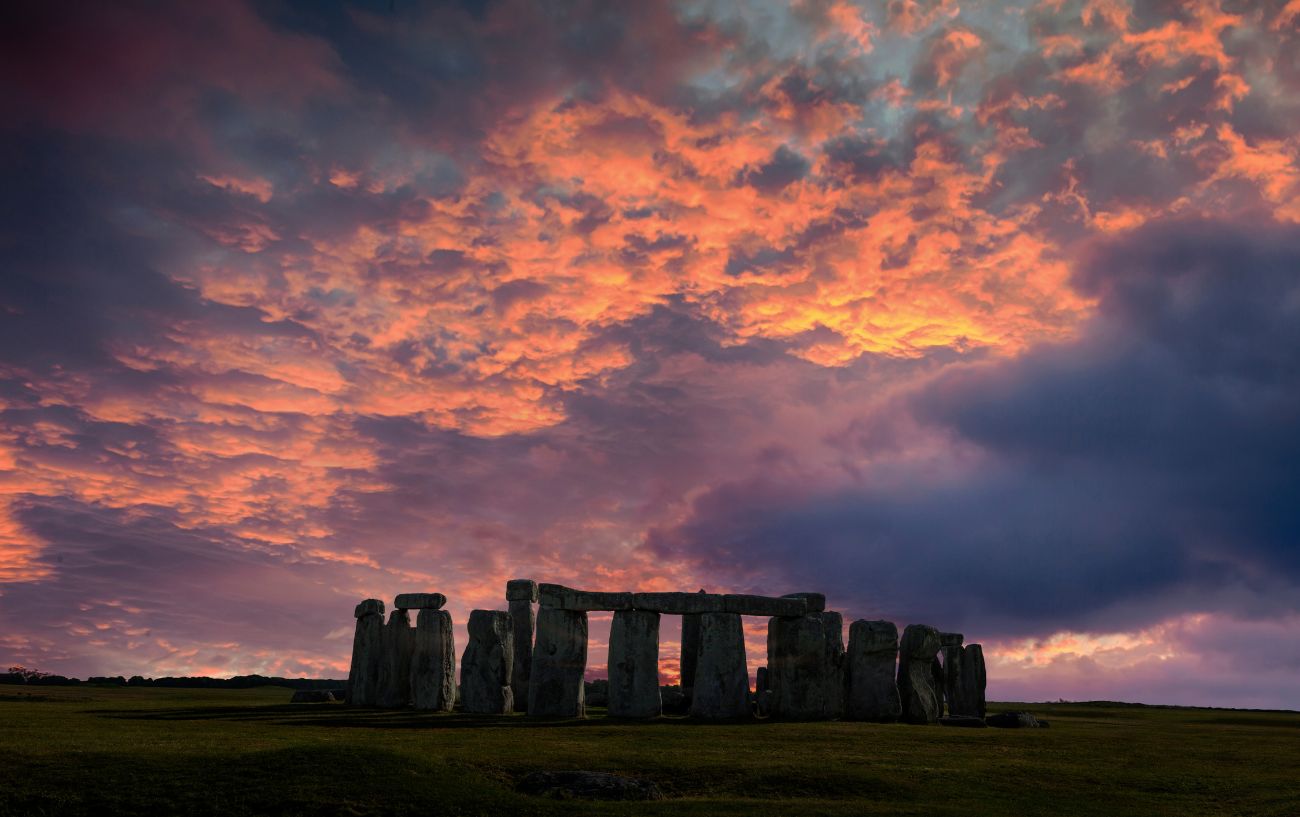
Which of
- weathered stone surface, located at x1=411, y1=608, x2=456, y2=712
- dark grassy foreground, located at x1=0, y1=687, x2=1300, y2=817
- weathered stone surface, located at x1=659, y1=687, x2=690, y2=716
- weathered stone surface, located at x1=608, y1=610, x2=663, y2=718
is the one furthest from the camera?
weathered stone surface, located at x1=659, y1=687, x2=690, y2=716

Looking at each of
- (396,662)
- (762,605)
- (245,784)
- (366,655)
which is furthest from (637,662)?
(245,784)

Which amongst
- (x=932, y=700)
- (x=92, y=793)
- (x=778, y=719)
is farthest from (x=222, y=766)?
(x=932, y=700)

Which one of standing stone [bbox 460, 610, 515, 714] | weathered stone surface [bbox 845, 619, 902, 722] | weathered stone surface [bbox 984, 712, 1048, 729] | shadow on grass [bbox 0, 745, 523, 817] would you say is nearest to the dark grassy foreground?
shadow on grass [bbox 0, 745, 523, 817]

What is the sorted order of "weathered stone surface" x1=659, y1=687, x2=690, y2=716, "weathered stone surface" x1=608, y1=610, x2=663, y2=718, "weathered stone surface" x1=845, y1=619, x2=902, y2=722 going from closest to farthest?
"weathered stone surface" x1=608, y1=610, x2=663, y2=718, "weathered stone surface" x1=845, y1=619, x2=902, y2=722, "weathered stone surface" x1=659, y1=687, x2=690, y2=716

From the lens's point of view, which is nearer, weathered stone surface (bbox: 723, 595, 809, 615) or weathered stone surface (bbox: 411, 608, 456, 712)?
weathered stone surface (bbox: 723, 595, 809, 615)

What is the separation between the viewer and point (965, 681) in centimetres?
3962

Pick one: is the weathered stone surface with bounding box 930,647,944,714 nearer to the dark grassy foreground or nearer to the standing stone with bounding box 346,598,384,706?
the dark grassy foreground

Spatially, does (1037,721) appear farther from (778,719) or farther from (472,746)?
(472,746)

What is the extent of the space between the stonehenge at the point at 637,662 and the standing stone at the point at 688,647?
339cm

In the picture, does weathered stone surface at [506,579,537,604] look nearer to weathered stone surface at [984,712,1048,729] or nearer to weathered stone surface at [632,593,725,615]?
weathered stone surface at [632,593,725,615]

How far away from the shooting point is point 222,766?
18938 millimetres

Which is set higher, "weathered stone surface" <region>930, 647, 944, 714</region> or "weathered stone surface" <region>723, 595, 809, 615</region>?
"weathered stone surface" <region>723, 595, 809, 615</region>

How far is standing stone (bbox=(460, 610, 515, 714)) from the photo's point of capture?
34.2 meters

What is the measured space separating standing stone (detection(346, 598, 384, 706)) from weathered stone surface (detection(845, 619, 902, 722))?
52.1ft
